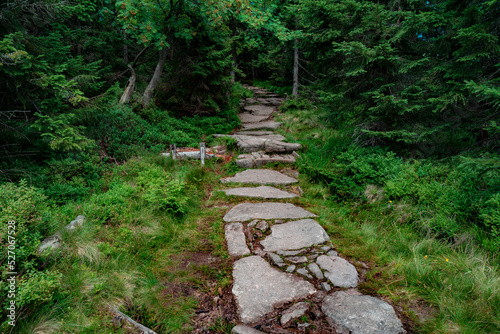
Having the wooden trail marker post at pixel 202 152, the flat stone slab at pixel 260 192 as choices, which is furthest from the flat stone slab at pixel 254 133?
the flat stone slab at pixel 260 192

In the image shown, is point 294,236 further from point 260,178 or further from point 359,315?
point 260,178

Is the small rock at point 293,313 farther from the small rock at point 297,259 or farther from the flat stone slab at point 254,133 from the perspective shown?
the flat stone slab at point 254,133

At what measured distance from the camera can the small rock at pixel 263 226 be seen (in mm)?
4080

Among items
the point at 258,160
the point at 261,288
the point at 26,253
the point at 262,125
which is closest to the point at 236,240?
the point at 261,288

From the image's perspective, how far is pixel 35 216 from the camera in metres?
2.81

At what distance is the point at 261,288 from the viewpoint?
9.46ft

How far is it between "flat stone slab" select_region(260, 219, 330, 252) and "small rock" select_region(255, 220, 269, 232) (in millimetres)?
108

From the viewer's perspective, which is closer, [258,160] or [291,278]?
[291,278]

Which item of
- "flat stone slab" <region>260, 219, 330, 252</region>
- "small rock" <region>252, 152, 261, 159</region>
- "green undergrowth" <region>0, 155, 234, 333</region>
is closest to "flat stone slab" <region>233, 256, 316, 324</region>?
"green undergrowth" <region>0, 155, 234, 333</region>

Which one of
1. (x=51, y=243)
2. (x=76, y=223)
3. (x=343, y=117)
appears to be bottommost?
(x=76, y=223)

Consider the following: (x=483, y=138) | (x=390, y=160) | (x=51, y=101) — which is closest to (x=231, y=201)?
(x=390, y=160)

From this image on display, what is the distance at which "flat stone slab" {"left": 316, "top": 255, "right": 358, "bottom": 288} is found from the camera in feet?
9.75

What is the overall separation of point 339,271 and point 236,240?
4.81 feet

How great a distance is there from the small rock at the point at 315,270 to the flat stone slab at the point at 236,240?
0.85 metres
